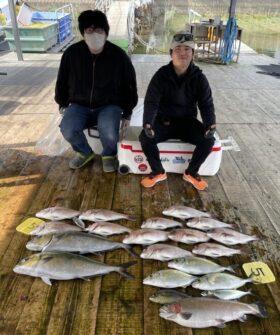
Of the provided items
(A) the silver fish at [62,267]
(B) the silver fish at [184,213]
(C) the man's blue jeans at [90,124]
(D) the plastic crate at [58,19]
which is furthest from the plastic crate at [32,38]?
(A) the silver fish at [62,267]

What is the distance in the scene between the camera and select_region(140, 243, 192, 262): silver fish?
1.92 meters

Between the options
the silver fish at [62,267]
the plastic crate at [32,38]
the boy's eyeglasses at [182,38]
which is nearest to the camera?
the silver fish at [62,267]

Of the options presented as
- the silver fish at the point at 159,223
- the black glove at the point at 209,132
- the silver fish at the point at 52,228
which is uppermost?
the black glove at the point at 209,132

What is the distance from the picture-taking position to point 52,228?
210cm

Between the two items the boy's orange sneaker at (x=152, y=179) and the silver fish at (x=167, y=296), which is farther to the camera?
the boy's orange sneaker at (x=152, y=179)

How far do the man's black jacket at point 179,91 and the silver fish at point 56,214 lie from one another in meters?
0.89

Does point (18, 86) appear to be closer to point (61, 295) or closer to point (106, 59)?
point (106, 59)

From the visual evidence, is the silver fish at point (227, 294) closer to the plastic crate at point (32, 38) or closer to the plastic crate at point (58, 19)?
the plastic crate at point (32, 38)

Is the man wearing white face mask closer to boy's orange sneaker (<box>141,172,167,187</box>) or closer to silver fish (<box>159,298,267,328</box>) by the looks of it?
boy's orange sneaker (<box>141,172,167,187</box>)

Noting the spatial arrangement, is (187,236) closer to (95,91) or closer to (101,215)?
(101,215)

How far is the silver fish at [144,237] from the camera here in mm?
2031

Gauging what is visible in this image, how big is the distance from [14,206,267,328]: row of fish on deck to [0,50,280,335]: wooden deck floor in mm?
55

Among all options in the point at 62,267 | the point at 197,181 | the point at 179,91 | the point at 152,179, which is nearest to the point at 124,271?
the point at 62,267

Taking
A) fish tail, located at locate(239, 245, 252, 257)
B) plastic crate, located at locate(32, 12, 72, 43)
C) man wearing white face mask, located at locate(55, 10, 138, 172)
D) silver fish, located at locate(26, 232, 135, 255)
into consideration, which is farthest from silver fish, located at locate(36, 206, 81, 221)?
plastic crate, located at locate(32, 12, 72, 43)
